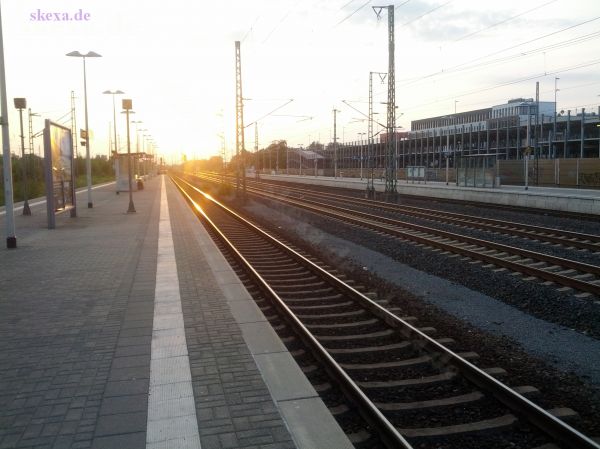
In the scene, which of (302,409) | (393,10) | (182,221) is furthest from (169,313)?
(393,10)

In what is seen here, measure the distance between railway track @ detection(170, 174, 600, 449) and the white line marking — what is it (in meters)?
1.26

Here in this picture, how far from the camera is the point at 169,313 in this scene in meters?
7.59

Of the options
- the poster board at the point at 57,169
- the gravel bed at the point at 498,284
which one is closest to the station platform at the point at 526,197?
the gravel bed at the point at 498,284

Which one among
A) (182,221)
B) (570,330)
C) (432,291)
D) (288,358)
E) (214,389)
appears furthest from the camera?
(182,221)

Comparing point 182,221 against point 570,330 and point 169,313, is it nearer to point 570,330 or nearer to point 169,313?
point 169,313

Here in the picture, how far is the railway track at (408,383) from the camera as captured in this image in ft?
14.2

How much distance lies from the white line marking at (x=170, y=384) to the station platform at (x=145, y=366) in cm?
1

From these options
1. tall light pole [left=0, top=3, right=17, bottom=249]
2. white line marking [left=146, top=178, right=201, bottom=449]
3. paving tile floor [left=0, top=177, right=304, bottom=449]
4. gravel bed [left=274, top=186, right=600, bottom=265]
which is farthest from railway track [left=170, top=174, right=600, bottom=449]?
tall light pole [left=0, top=3, right=17, bottom=249]

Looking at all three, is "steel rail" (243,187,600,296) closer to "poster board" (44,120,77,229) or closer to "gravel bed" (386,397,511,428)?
"gravel bed" (386,397,511,428)

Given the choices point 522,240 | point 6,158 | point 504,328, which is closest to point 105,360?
point 504,328

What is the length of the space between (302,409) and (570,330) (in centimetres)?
433

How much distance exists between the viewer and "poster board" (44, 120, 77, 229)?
1727 centimetres

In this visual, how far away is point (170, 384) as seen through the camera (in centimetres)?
510

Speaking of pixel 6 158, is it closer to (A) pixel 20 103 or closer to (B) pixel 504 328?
(A) pixel 20 103
